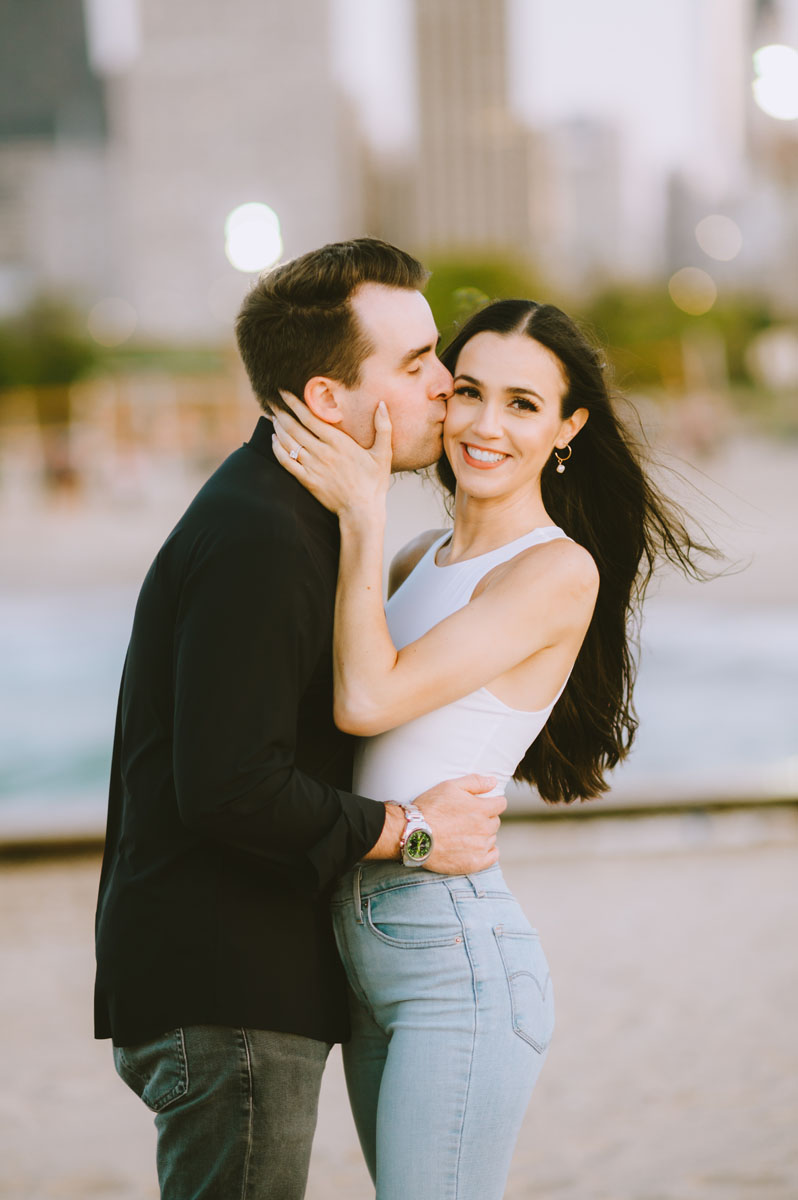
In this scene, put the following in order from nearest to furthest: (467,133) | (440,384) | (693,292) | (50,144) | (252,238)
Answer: (440,384)
(252,238)
(693,292)
(467,133)
(50,144)

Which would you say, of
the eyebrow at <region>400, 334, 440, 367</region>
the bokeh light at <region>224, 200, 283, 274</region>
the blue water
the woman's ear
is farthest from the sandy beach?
the bokeh light at <region>224, 200, 283, 274</region>

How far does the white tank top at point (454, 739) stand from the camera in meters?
2.21

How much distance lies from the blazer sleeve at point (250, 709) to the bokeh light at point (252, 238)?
6027 mm

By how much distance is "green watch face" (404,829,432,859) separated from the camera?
2.08 meters

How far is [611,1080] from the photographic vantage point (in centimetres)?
463

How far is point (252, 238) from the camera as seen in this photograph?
7.73m

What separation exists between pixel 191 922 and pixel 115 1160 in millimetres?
2573

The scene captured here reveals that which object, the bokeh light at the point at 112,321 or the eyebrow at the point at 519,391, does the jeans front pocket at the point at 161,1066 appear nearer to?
the eyebrow at the point at 519,391

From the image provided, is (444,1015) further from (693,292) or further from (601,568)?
(693,292)

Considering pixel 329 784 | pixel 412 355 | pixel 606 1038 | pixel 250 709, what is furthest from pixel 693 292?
pixel 250 709

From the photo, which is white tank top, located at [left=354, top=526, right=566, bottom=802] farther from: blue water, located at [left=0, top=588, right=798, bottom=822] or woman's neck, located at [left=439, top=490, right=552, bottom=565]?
blue water, located at [left=0, top=588, right=798, bottom=822]

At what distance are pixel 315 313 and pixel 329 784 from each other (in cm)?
80

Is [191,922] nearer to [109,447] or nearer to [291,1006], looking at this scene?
[291,1006]

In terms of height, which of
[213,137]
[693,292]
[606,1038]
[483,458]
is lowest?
[693,292]
